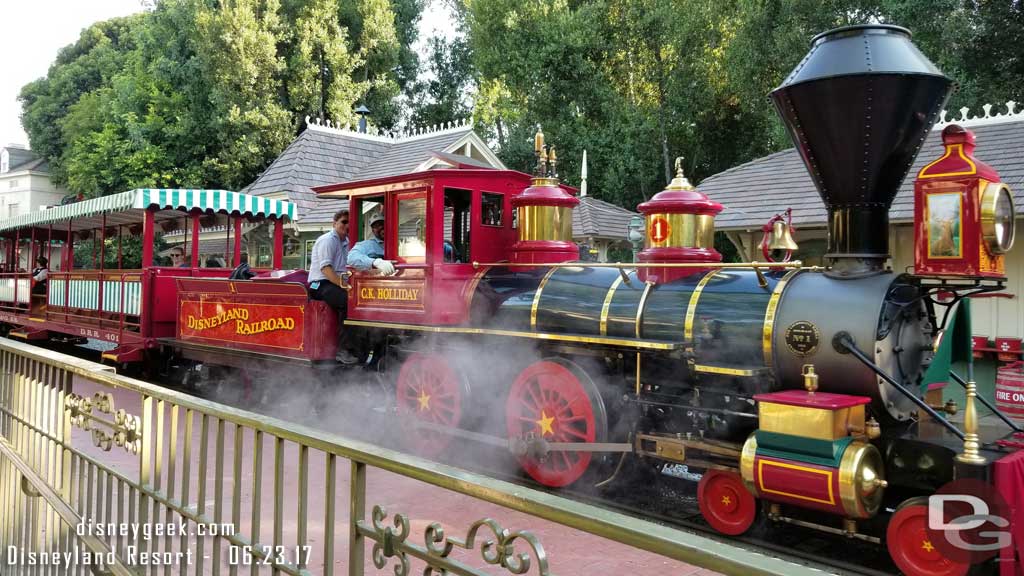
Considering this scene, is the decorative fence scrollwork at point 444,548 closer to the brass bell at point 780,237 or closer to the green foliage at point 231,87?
the brass bell at point 780,237

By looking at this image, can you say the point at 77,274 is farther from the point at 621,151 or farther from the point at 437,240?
the point at 621,151

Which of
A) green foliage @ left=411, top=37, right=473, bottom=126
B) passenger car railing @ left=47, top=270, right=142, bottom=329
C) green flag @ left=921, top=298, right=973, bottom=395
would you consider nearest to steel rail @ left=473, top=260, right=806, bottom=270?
green flag @ left=921, top=298, right=973, bottom=395

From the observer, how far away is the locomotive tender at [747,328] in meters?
3.99

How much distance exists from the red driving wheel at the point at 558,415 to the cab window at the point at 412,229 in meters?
1.55

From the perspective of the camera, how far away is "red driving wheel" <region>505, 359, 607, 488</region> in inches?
215

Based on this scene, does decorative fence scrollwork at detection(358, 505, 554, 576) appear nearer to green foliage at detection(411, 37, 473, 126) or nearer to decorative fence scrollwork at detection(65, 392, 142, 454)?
decorative fence scrollwork at detection(65, 392, 142, 454)

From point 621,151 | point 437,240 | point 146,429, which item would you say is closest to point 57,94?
point 621,151

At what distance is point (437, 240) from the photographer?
6414mm

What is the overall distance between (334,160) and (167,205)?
10.1 m

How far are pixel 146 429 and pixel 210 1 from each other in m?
27.3

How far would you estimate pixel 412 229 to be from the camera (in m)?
6.74

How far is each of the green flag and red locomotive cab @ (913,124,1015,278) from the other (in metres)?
0.50

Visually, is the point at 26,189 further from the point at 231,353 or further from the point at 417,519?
the point at 417,519

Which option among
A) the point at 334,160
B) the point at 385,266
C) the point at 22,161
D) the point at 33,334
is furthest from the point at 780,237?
the point at 22,161
